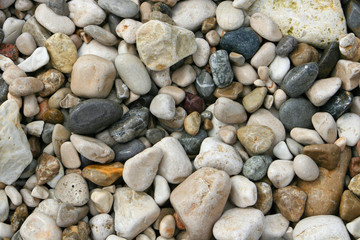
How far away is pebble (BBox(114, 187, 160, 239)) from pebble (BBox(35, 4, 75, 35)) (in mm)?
1080

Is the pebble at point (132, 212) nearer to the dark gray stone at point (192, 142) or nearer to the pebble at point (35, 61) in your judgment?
the dark gray stone at point (192, 142)

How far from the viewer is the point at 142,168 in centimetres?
208

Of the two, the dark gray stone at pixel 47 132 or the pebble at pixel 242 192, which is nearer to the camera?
the pebble at pixel 242 192

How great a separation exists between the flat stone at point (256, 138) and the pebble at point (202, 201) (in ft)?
0.84

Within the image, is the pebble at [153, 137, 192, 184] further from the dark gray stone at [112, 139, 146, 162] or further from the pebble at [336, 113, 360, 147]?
the pebble at [336, 113, 360, 147]

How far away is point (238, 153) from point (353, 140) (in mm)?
673

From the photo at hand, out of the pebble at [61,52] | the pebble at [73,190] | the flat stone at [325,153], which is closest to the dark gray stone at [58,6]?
the pebble at [61,52]

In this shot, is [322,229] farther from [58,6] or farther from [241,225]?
[58,6]

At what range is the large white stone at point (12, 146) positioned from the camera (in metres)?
2.06

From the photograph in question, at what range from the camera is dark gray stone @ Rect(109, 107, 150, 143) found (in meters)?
2.19

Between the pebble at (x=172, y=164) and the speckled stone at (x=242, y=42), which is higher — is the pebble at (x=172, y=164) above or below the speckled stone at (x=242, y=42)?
below

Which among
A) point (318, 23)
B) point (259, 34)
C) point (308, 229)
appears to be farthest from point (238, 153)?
point (318, 23)

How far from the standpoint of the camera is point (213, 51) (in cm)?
238

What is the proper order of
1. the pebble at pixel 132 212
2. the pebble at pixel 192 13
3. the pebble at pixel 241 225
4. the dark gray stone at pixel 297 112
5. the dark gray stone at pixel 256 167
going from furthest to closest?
the pebble at pixel 192 13 < the dark gray stone at pixel 297 112 < the dark gray stone at pixel 256 167 < the pebble at pixel 132 212 < the pebble at pixel 241 225
